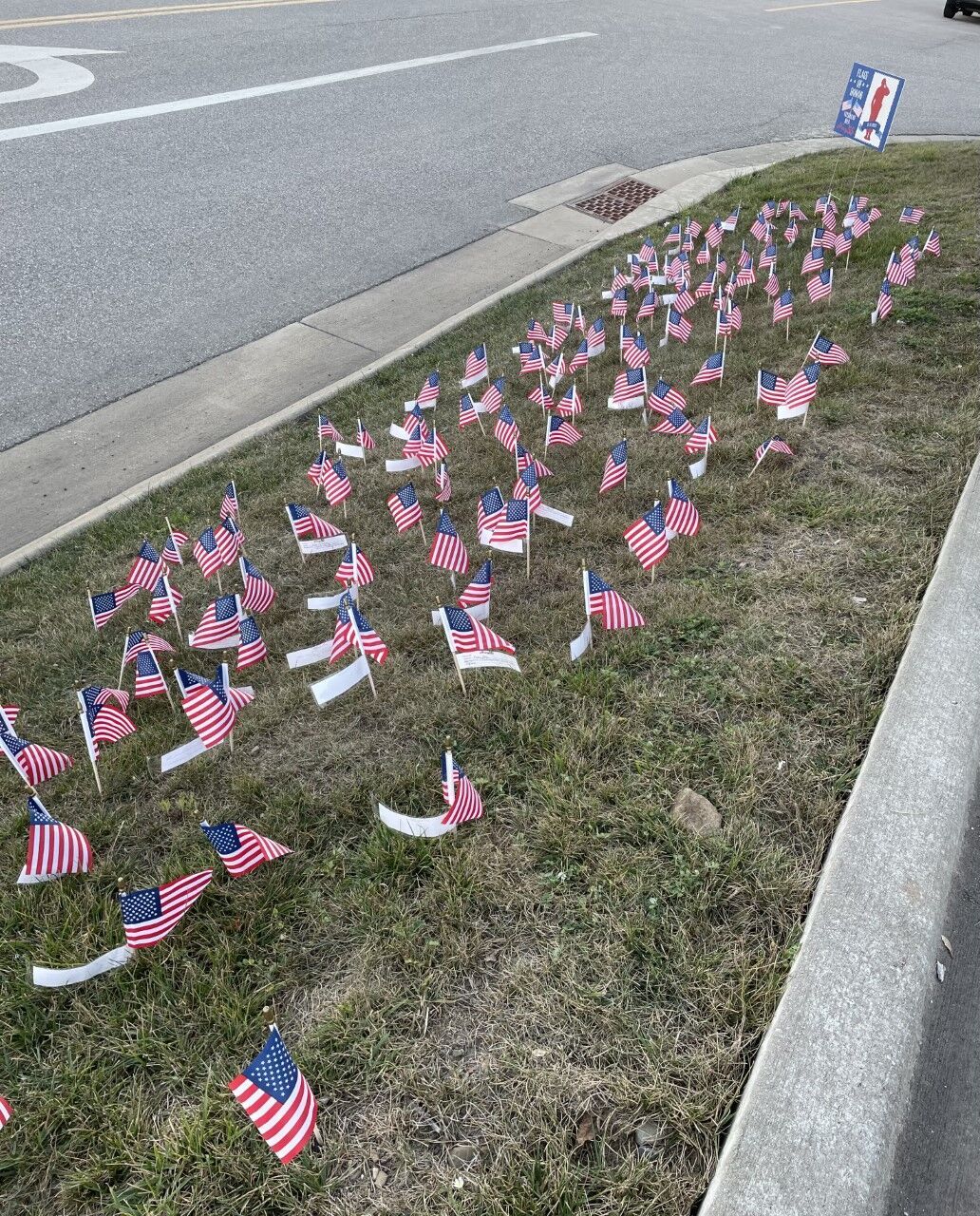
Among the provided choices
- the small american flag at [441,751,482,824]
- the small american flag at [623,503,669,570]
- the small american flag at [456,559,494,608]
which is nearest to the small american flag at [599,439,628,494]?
the small american flag at [623,503,669,570]

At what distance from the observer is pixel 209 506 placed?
4.93m

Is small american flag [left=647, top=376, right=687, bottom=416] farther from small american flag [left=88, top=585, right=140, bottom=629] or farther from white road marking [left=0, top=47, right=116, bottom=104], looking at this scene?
white road marking [left=0, top=47, right=116, bottom=104]

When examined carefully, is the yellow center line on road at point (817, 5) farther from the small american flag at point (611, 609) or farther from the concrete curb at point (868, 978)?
the concrete curb at point (868, 978)

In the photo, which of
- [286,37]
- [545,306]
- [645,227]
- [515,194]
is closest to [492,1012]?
[545,306]

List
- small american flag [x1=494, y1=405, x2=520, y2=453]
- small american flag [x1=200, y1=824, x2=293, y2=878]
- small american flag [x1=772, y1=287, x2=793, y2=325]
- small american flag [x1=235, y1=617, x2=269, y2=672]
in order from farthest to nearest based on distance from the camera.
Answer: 1. small american flag [x1=772, y1=287, x2=793, y2=325]
2. small american flag [x1=494, y1=405, x2=520, y2=453]
3. small american flag [x1=235, y1=617, x2=269, y2=672]
4. small american flag [x1=200, y1=824, x2=293, y2=878]

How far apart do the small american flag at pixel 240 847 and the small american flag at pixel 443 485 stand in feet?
7.51

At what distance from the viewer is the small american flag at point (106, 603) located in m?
3.71

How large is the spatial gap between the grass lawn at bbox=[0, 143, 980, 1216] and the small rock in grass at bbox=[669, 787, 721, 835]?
0.13 feet

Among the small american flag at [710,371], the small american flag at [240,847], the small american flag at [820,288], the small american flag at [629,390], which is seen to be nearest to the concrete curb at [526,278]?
the small american flag at [629,390]

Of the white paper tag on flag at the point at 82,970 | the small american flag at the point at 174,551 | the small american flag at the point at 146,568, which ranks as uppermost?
the small american flag at the point at 146,568

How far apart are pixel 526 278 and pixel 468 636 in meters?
5.23

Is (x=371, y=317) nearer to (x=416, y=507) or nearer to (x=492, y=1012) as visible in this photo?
(x=416, y=507)

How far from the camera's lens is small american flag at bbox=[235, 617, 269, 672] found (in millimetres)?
3453

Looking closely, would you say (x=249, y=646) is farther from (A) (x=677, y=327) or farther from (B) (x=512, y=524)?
(A) (x=677, y=327)
